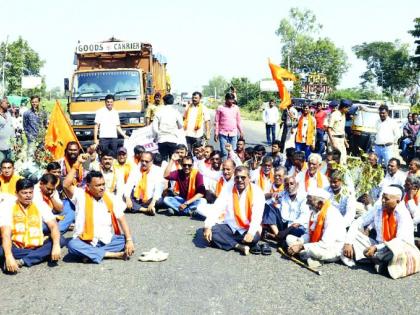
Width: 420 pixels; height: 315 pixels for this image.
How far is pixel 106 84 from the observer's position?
13.0 meters

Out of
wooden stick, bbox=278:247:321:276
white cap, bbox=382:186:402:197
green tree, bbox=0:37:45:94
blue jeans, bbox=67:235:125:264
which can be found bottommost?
wooden stick, bbox=278:247:321:276

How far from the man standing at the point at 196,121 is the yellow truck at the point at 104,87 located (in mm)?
2489

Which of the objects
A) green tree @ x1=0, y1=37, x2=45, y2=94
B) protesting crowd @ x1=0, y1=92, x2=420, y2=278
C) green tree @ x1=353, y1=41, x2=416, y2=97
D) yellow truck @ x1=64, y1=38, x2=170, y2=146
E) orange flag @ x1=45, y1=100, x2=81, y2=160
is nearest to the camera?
protesting crowd @ x1=0, y1=92, x2=420, y2=278

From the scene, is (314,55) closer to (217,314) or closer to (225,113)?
(225,113)

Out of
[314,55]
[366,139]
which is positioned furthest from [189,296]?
[314,55]

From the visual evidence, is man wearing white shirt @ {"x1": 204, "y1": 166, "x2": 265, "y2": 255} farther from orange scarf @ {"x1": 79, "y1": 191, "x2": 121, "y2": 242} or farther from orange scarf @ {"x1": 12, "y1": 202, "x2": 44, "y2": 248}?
orange scarf @ {"x1": 12, "y1": 202, "x2": 44, "y2": 248}

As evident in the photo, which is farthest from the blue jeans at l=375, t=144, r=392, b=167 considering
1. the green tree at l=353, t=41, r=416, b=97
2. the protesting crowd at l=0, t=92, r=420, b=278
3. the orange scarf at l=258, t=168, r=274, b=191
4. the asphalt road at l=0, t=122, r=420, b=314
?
the green tree at l=353, t=41, r=416, b=97

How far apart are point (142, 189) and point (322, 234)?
11.6 feet

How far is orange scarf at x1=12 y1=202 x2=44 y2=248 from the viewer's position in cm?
558

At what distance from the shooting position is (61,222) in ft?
22.2

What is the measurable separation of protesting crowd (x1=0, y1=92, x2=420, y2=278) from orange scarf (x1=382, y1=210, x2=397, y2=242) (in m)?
0.01

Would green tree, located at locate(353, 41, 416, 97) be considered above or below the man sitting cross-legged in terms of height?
above

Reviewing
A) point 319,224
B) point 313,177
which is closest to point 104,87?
point 313,177

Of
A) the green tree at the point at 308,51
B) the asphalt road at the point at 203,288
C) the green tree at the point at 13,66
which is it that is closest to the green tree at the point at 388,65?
the green tree at the point at 308,51
